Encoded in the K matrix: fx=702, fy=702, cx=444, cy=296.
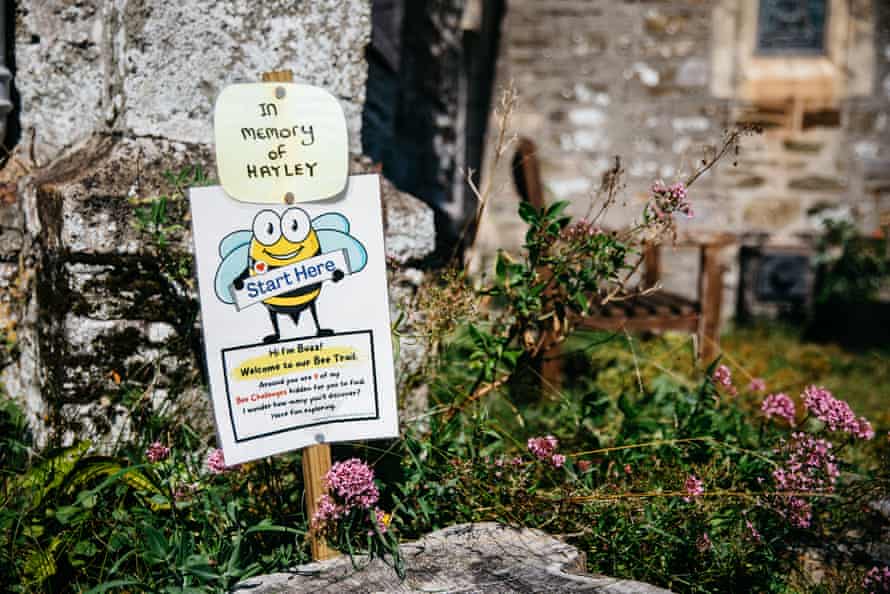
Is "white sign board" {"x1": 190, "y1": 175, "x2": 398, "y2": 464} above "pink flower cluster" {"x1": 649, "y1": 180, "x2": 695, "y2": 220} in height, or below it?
below

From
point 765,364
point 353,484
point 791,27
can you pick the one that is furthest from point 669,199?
point 791,27

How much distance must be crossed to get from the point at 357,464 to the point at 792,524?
3.42 ft

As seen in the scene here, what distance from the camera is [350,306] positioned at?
5.26ft

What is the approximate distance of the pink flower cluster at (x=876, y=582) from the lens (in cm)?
160

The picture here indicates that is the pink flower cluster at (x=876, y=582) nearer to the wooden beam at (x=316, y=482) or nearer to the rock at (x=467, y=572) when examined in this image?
the rock at (x=467, y=572)

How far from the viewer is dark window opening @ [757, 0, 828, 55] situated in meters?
5.04

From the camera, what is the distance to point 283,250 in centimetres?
155

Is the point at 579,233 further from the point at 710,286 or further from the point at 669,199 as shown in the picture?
the point at 710,286

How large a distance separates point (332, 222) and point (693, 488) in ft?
3.47

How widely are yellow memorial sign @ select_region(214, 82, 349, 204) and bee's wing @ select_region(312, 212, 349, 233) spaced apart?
0.15 feet

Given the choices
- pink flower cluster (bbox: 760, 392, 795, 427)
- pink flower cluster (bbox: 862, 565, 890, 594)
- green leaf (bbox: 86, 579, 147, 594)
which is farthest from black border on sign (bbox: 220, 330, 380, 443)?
pink flower cluster (bbox: 862, 565, 890, 594)

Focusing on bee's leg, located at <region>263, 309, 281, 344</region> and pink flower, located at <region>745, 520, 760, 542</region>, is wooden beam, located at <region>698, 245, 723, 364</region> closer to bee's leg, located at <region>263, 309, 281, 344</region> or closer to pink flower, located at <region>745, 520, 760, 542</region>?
pink flower, located at <region>745, 520, 760, 542</region>

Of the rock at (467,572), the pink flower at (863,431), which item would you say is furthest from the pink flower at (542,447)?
the pink flower at (863,431)

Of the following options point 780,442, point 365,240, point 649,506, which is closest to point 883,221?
point 780,442
